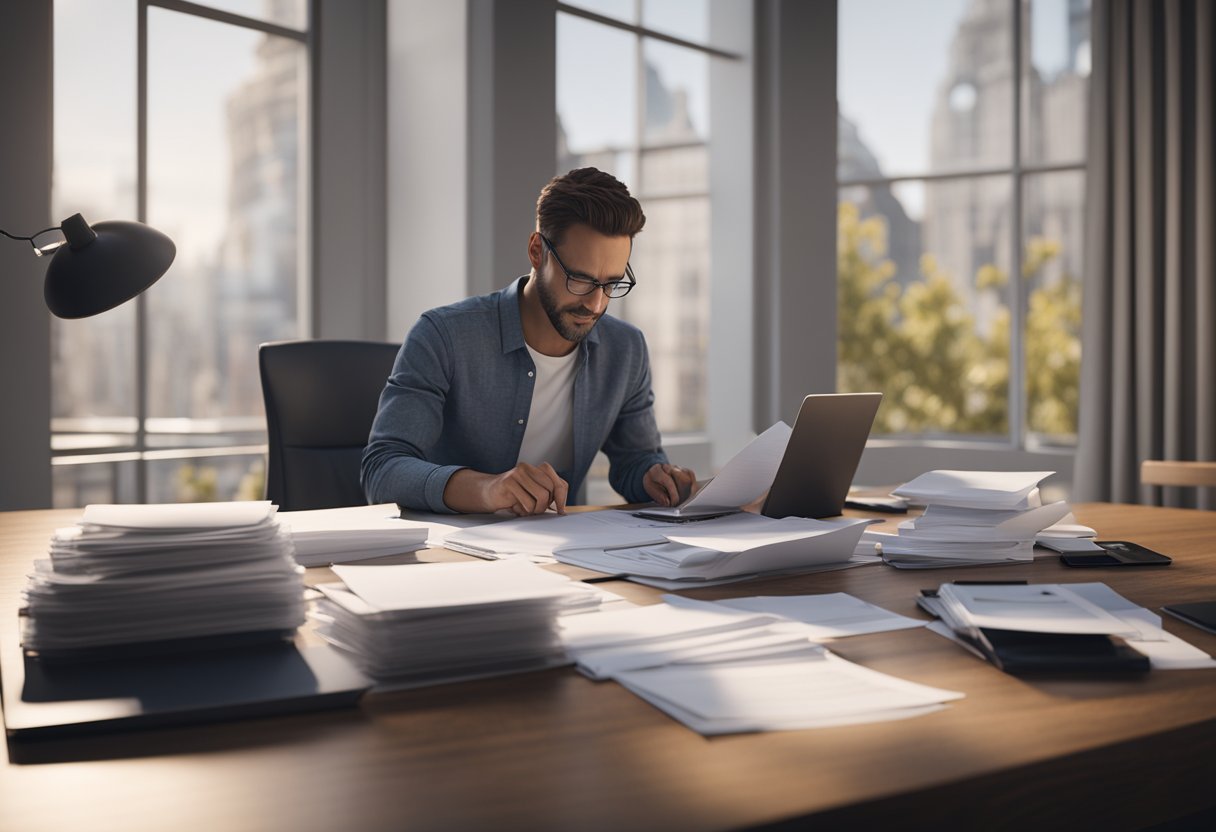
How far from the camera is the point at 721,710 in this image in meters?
0.68

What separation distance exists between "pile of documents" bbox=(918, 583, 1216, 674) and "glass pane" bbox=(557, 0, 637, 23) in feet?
10.9

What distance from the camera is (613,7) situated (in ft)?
13.1

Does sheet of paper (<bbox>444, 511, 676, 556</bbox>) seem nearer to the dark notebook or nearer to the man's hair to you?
the dark notebook

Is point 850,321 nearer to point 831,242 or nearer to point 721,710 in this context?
point 831,242

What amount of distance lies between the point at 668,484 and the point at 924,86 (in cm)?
348

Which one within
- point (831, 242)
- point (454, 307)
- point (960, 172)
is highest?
point (960, 172)

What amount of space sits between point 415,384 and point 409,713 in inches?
50.6

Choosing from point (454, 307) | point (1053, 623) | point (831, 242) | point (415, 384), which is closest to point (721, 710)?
point (1053, 623)

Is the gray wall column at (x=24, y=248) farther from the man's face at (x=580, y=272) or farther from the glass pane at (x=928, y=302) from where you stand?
the glass pane at (x=928, y=302)

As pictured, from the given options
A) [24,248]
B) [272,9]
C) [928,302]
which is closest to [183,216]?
[24,248]

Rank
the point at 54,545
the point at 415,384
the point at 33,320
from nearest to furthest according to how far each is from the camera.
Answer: the point at 54,545 < the point at 415,384 < the point at 33,320

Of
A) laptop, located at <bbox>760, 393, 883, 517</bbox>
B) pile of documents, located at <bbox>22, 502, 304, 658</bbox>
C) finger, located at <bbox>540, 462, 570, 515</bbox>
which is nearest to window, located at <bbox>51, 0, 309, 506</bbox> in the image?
finger, located at <bbox>540, 462, 570, 515</bbox>

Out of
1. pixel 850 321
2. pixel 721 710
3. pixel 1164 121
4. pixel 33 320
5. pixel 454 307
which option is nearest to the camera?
pixel 721 710

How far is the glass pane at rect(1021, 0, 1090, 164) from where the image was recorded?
171 inches
